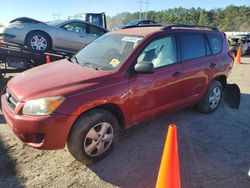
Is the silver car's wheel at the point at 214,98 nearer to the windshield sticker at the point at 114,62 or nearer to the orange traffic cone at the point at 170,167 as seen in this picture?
the windshield sticker at the point at 114,62

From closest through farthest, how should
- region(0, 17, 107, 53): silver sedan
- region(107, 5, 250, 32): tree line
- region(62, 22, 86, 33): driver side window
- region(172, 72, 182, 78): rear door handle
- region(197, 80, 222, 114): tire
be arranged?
region(172, 72, 182, 78): rear door handle → region(197, 80, 222, 114): tire → region(0, 17, 107, 53): silver sedan → region(62, 22, 86, 33): driver side window → region(107, 5, 250, 32): tree line

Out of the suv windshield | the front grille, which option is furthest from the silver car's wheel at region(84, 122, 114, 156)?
the front grille

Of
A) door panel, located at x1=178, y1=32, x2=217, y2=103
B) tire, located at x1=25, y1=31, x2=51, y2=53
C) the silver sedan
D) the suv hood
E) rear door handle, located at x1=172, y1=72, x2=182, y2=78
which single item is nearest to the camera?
the suv hood

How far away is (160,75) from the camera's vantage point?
469 centimetres

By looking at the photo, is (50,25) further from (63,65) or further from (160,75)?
(160,75)

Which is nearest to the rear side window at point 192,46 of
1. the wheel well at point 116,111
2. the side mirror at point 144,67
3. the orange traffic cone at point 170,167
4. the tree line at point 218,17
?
the side mirror at point 144,67

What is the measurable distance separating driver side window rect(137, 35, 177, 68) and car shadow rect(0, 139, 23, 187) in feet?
7.38

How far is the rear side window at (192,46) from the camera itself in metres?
5.30

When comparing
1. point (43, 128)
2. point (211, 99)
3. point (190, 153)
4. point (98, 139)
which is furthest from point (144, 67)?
point (211, 99)

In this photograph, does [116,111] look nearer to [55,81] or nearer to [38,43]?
[55,81]

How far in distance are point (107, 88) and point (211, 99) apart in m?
2.97

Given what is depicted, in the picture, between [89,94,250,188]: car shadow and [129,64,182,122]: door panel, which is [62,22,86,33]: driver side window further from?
[129,64,182,122]: door panel

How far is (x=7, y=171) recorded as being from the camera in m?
3.91

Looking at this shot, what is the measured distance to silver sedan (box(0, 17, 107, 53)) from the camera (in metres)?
8.98
